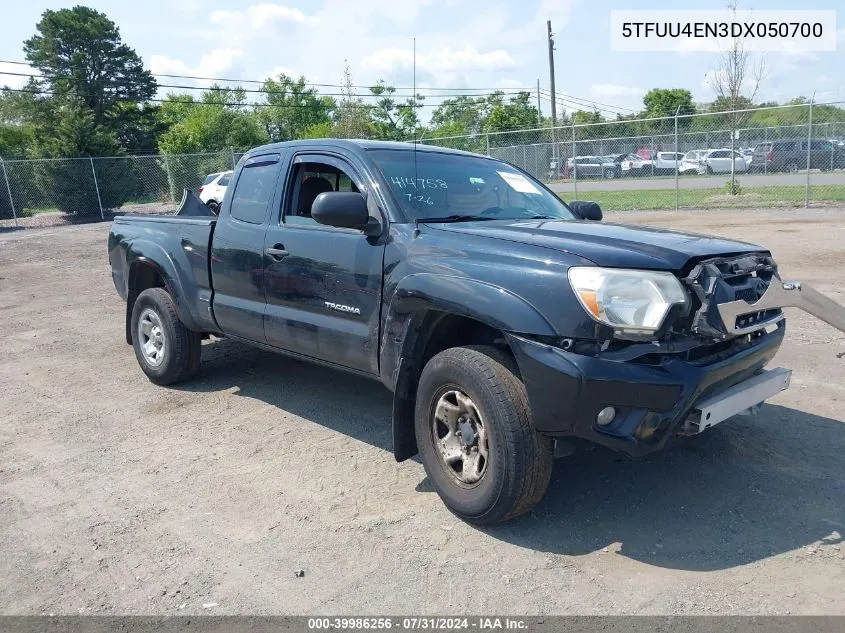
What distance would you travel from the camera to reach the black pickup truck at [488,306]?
3.15 m

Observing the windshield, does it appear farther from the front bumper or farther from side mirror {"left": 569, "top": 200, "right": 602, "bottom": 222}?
the front bumper

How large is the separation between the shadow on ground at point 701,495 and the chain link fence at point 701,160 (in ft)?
50.9

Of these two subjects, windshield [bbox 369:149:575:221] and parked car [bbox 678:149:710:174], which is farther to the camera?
parked car [bbox 678:149:710:174]

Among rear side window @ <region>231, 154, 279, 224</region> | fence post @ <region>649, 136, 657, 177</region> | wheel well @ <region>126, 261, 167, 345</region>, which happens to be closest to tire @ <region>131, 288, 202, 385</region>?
wheel well @ <region>126, 261, 167, 345</region>

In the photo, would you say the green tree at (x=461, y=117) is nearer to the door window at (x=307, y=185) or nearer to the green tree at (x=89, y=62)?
the green tree at (x=89, y=62)

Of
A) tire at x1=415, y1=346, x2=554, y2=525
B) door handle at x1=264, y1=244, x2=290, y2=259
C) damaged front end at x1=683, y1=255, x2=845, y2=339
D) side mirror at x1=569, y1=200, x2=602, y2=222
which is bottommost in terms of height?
tire at x1=415, y1=346, x2=554, y2=525

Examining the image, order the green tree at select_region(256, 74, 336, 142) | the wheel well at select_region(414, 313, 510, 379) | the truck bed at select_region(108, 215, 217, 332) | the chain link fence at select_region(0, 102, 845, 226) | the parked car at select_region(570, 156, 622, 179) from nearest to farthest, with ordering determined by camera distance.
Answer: the wheel well at select_region(414, 313, 510, 379) < the truck bed at select_region(108, 215, 217, 332) < the chain link fence at select_region(0, 102, 845, 226) < the parked car at select_region(570, 156, 622, 179) < the green tree at select_region(256, 74, 336, 142)

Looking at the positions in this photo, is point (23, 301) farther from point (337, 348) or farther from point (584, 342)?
point (584, 342)

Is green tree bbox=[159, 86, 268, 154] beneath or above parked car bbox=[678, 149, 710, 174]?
above

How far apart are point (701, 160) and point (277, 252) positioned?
26.2 metres

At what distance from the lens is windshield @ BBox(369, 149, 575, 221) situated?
4.32 meters

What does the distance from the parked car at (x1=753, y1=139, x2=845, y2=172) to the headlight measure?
2137 cm

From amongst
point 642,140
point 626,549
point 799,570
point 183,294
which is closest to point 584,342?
point 626,549

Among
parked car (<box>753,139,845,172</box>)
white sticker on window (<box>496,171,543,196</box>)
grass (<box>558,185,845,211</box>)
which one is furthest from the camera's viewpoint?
parked car (<box>753,139,845,172</box>)
